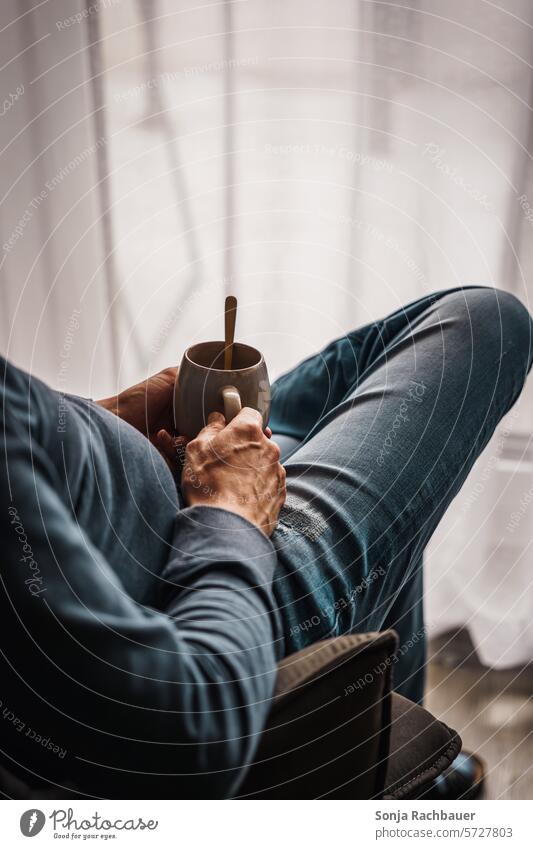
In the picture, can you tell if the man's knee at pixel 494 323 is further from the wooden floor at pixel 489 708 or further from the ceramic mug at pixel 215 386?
the wooden floor at pixel 489 708

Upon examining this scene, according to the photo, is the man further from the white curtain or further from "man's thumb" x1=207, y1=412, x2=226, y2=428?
the white curtain

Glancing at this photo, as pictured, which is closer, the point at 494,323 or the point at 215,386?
the point at 215,386

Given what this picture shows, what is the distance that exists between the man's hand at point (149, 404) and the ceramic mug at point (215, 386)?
1.8 inches

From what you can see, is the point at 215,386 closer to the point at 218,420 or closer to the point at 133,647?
the point at 218,420

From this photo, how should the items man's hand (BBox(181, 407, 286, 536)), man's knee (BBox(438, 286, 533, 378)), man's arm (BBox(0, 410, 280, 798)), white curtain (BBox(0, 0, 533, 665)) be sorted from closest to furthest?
man's arm (BBox(0, 410, 280, 798)), man's hand (BBox(181, 407, 286, 536)), man's knee (BBox(438, 286, 533, 378)), white curtain (BBox(0, 0, 533, 665))

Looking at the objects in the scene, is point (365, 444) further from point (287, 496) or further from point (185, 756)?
point (185, 756)

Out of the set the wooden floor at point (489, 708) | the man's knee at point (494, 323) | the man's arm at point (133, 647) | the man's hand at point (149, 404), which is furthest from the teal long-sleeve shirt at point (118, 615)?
the wooden floor at point (489, 708)

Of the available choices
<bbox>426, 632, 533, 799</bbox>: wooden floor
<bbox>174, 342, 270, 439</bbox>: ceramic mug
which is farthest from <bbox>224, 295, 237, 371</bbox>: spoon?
<bbox>426, 632, 533, 799</bbox>: wooden floor

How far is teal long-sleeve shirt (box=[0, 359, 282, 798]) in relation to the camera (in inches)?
12.5

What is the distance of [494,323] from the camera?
53cm

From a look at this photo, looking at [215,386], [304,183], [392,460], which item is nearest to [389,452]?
[392,460]

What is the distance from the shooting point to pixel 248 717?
13.9 inches

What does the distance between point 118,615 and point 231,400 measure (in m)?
0.15

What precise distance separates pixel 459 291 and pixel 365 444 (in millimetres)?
162
